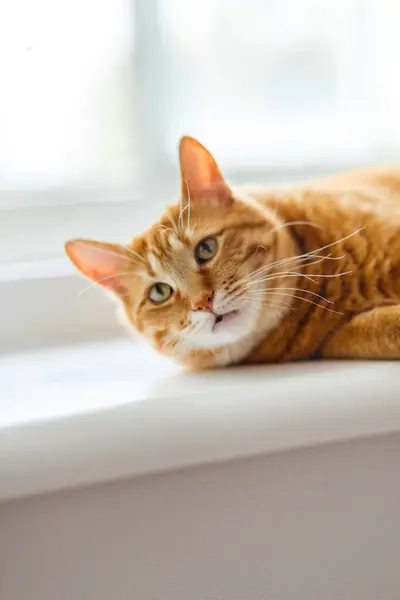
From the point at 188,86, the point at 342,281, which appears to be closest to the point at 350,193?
the point at 342,281

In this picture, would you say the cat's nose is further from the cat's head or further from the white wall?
the white wall

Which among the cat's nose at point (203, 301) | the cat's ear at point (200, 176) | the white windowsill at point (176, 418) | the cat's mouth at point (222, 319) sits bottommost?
the white windowsill at point (176, 418)

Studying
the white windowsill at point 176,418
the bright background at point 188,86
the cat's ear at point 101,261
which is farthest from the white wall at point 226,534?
the bright background at point 188,86

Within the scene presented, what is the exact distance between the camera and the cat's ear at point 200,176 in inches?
35.4

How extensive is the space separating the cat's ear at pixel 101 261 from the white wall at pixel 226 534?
30 cm

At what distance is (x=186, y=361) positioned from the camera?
3.00ft

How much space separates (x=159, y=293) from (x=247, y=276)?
0.37ft

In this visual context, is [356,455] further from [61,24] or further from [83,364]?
[61,24]

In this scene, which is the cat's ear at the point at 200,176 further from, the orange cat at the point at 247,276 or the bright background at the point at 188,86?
the bright background at the point at 188,86

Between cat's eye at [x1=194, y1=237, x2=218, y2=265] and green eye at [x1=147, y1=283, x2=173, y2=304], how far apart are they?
0.17 ft

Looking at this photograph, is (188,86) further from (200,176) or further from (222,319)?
(222,319)

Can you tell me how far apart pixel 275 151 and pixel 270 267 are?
1.79 feet

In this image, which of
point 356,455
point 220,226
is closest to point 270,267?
point 220,226

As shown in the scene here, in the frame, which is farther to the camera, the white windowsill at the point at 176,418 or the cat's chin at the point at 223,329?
the cat's chin at the point at 223,329
